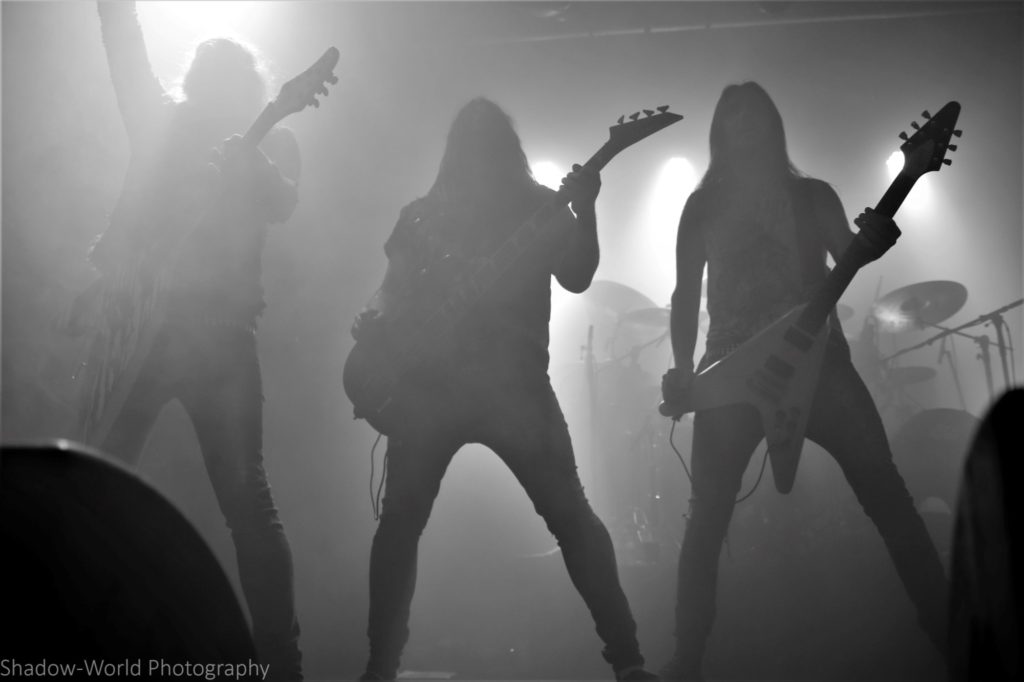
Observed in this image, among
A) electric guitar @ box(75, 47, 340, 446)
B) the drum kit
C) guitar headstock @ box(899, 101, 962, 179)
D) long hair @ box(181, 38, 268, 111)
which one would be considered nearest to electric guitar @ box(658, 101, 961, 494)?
guitar headstock @ box(899, 101, 962, 179)

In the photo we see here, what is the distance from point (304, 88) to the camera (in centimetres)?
254

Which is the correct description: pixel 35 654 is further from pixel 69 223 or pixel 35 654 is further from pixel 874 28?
pixel 874 28

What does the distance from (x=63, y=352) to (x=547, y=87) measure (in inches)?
135

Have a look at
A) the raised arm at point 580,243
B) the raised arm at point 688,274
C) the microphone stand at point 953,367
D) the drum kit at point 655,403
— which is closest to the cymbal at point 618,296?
the drum kit at point 655,403

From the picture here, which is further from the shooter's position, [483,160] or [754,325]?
[483,160]

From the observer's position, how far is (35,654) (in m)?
0.58

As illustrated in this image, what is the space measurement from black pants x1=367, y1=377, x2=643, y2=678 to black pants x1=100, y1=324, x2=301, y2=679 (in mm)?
282

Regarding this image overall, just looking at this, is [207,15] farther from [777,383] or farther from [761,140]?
[777,383]

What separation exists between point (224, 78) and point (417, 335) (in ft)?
4.69

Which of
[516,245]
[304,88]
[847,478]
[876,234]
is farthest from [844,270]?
[304,88]

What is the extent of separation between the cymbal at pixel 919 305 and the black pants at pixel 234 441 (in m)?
4.95

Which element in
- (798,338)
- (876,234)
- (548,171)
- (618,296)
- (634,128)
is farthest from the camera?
(618,296)

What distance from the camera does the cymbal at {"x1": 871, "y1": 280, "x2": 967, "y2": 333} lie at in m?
5.56

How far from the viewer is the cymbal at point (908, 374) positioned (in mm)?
5642
